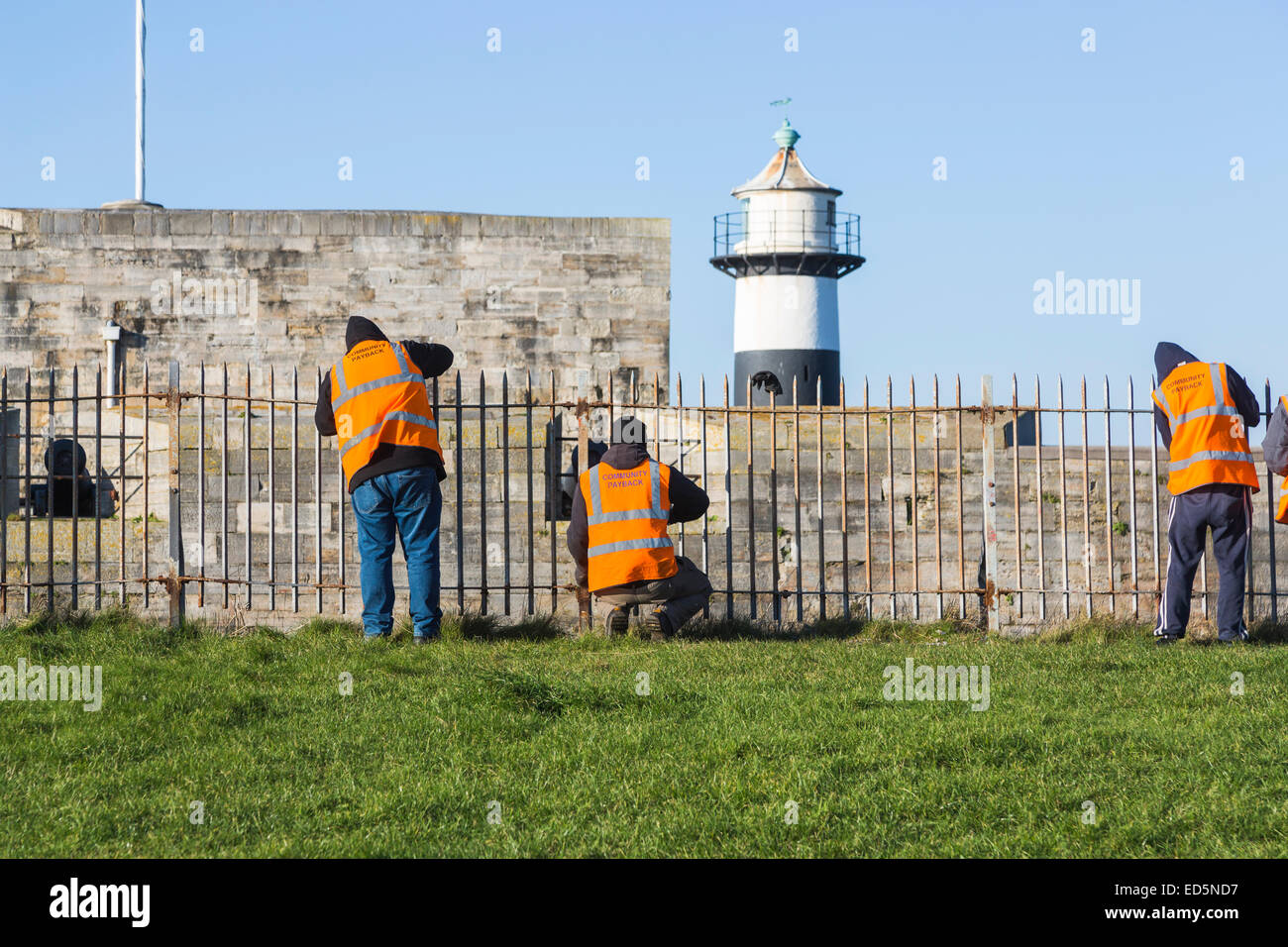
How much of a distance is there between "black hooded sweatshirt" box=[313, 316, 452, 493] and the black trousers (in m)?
4.93

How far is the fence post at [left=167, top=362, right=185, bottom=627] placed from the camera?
975 cm

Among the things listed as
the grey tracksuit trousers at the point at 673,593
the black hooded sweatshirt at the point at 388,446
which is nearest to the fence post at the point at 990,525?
the grey tracksuit trousers at the point at 673,593

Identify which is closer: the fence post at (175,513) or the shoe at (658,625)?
the shoe at (658,625)

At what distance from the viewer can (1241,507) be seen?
31.5 ft

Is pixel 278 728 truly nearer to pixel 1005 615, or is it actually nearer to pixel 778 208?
pixel 1005 615

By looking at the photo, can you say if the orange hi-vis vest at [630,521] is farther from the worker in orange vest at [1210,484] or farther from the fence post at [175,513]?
the worker in orange vest at [1210,484]

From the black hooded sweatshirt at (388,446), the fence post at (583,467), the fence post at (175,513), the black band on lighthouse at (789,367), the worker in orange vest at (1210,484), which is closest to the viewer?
the black hooded sweatshirt at (388,446)

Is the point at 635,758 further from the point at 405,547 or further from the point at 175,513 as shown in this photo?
the point at 175,513

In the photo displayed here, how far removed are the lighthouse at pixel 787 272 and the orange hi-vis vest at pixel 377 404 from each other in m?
22.1

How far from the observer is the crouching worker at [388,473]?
917 centimetres

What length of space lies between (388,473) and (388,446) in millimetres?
171
